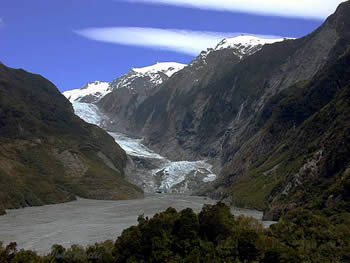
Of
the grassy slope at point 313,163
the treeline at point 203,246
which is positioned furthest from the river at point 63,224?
the treeline at point 203,246

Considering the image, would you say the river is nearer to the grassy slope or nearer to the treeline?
the grassy slope

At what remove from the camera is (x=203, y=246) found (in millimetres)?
57344

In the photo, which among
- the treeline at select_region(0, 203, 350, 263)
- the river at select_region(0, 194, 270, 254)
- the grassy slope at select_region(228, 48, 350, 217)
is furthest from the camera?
the grassy slope at select_region(228, 48, 350, 217)

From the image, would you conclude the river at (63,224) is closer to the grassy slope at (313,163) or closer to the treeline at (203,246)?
the grassy slope at (313,163)

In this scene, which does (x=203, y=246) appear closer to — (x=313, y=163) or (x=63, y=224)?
(x=63, y=224)

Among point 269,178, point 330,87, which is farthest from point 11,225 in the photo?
point 330,87

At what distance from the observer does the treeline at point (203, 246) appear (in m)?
53.3

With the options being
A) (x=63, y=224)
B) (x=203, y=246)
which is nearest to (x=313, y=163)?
(x=63, y=224)

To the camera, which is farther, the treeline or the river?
the river

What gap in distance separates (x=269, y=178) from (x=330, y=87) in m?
50.2

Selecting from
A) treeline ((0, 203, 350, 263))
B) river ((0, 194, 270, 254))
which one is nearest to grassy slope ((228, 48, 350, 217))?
river ((0, 194, 270, 254))

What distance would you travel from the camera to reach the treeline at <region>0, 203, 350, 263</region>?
53.3 metres

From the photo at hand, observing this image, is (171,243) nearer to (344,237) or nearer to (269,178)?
(344,237)

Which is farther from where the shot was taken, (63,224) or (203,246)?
(63,224)
